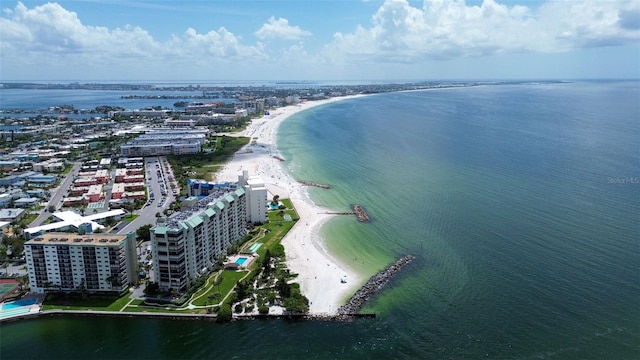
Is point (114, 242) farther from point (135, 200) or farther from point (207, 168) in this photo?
point (207, 168)

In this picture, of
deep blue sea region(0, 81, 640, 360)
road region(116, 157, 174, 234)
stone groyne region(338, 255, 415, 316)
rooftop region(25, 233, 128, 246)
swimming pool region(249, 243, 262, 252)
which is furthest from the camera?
road region(116, 157, 174, 234)

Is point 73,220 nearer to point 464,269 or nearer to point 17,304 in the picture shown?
point 17,304

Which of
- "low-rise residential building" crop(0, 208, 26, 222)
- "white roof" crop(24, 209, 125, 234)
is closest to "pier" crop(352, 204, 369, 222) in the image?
"white roof" crop(24, 209, 125, 234)

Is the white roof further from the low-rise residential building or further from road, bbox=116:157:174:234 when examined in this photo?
the low-rise residential building

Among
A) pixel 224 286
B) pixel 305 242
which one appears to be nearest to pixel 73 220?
pixel 224 286

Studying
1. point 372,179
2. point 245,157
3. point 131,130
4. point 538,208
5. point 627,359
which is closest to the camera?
point 627,359

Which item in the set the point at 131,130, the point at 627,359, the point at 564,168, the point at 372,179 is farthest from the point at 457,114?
the point at 627,359

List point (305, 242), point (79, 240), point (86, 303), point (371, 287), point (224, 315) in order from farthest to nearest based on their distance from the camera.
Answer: point (305, 242), point (371, 287), point (79, 240), point (86, 303), point (224, 315)
